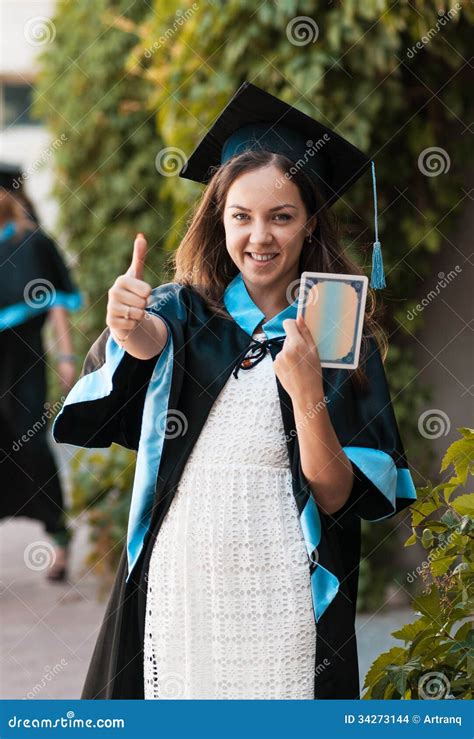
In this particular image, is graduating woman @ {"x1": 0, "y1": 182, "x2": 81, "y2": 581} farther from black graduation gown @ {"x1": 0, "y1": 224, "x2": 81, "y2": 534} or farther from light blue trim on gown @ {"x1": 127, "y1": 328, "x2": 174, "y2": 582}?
light blue trim on gown @ {"x1": 127, "y1": 328, "x2": 174, "y2": 582}

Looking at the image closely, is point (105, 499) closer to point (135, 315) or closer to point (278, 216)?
point (278, 216)

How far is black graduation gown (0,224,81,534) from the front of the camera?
6023mm

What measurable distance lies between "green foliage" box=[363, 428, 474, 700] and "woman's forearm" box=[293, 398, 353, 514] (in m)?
0.21

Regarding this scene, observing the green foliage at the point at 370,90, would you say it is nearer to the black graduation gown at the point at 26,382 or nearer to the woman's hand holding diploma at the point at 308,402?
the black graduation gown at the point at 26,382

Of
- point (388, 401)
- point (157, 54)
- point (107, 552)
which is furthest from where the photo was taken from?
point (107, 552)

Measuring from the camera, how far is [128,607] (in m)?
2.63

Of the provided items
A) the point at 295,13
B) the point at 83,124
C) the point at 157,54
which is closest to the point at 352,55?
the point at 295,13

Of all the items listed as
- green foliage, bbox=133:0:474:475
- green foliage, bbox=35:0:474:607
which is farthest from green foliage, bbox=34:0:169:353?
green foliage, bbox=133:0:474:475

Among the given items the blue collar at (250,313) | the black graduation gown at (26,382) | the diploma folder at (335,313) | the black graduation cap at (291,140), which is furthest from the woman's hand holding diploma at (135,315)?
the black graduation gown at (26,382)

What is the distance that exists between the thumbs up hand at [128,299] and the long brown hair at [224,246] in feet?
1.14

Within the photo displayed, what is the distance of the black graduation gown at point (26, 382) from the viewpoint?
6.02 m

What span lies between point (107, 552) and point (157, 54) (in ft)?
7.80
